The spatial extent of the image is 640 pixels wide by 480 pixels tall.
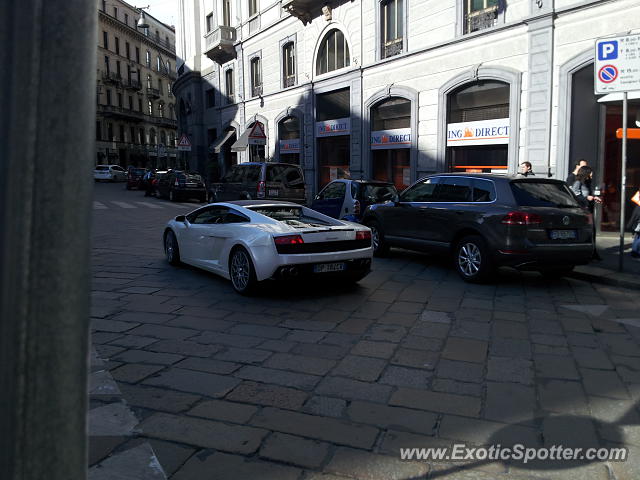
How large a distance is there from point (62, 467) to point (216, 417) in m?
2.36

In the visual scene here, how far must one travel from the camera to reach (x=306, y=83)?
Answer: 23344 millimetres

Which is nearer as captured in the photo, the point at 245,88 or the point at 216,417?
the point at 216,417

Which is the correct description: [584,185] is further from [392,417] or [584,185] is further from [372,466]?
[372,466]

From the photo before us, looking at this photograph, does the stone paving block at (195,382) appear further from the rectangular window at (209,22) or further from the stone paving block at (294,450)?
the rectangular window at (209,22)

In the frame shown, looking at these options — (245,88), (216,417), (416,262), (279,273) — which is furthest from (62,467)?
(245,88)

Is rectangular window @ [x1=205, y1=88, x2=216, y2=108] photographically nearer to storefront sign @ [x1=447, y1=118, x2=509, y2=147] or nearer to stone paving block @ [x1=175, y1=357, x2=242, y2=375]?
storefront sign @ [x1=447, y1=118, x2=509, y2=147]

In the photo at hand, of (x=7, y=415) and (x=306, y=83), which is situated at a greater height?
(x=306, y=83)

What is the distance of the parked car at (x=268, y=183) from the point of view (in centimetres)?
1697

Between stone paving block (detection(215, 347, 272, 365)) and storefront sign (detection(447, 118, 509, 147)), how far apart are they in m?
11.7

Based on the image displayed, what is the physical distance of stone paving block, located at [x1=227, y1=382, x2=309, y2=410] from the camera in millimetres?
3787

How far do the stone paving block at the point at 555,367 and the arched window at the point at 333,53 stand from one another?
57.8ft

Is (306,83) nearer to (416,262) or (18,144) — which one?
(416,262)

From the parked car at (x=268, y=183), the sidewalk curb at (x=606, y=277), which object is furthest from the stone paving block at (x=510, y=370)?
the parked car at (x=268, y=183)

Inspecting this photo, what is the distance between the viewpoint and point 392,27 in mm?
18438
